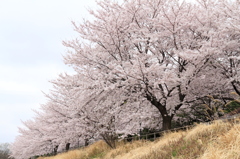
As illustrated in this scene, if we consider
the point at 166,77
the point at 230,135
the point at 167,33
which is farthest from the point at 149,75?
the point at 230,135

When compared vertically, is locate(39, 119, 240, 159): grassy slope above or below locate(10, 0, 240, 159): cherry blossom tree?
below

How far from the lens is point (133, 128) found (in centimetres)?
1008

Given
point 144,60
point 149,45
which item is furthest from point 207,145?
point 149,45

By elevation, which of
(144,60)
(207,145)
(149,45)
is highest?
(149,45)

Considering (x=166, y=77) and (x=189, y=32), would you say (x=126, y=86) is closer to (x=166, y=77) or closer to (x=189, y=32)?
(x=166, y=77)

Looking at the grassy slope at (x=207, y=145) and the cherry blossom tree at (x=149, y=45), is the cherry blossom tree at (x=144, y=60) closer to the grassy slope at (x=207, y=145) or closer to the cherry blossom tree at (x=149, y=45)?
the cherry blossom tree at (x=149, y=45)

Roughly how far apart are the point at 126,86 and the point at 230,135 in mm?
6014

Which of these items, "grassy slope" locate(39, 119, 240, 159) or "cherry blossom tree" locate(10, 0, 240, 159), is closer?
"grassy slope" locate(39, 119, 240, 159)

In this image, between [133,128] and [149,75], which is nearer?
[149,75]

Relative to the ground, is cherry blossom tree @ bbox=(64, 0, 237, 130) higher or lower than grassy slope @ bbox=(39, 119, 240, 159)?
higher

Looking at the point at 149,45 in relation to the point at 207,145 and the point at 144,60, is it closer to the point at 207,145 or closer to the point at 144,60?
the point at 144,60

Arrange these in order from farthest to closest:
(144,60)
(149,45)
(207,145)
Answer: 1. (149,45)
2. (144,60)
3. (207,145)

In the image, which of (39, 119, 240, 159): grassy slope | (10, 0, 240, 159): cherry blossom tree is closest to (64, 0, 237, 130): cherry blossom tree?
(10, 0, 240, 159): cherry blossom tree

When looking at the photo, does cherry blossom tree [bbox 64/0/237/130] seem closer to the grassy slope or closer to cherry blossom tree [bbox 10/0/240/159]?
cherry blossom tree [bbox 10/0/240/159]
